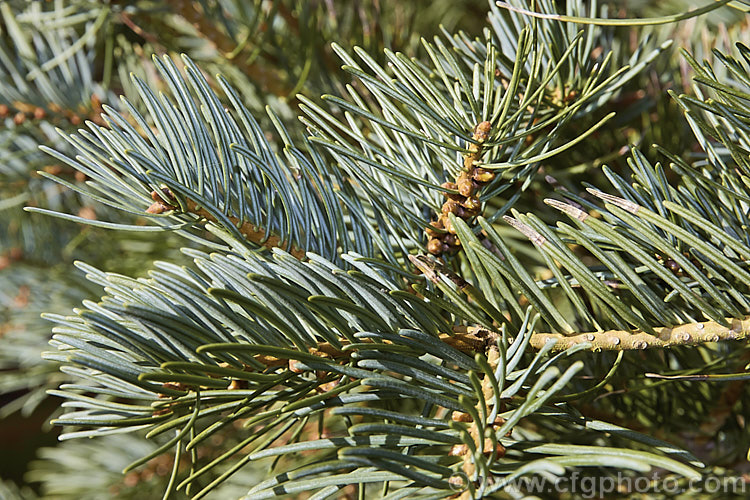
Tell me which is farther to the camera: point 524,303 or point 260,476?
point 260,476

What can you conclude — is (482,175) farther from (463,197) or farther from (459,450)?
(459,450)

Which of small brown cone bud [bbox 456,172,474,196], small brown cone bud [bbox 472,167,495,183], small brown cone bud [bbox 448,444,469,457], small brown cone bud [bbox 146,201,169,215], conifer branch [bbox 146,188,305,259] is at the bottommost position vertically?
small brown cone bud [bbox 448,444,469,457]

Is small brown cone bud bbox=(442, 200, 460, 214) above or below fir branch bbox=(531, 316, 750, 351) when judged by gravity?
above

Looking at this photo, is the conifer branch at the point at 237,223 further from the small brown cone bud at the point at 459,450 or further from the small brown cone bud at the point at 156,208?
the small brown cone bud at the point at 459,450

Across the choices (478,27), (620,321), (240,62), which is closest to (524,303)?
(620,321)

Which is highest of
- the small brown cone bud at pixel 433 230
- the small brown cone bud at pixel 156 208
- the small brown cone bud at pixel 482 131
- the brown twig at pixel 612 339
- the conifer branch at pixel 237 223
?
the small brown cone bud at pixel 482 131

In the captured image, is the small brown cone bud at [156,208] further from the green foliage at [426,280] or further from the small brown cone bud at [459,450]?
the small brown cone bud at [459,450]

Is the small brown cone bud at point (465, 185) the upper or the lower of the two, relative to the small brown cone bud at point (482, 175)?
lower

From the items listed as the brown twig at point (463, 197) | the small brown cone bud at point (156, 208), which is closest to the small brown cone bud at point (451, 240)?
the brown twig at point (463, 197)

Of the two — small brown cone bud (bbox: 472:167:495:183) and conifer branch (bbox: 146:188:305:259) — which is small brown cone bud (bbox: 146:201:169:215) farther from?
small brown cone bud (bbox: 472:167:495:183)

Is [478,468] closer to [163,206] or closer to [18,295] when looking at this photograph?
[163,206]

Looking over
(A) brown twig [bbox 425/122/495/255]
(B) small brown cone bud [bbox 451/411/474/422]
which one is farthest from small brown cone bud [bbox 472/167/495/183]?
(B) small brown cone bud [bbox 451/411/474/422]
